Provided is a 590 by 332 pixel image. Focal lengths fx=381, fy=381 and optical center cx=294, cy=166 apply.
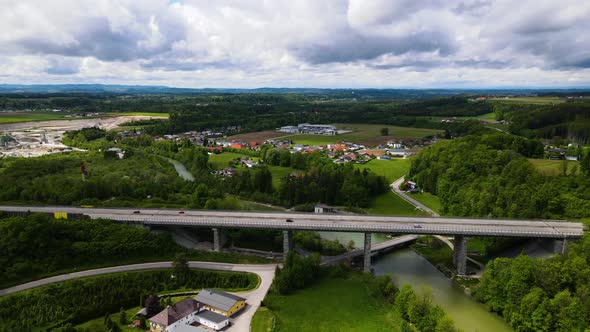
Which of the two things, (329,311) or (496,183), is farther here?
→ (496,183)

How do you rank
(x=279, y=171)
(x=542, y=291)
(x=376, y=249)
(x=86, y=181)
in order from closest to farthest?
(x=542, y=291)
(x=376, y=249)
(x=86, y=181)
(x=279, y=171)

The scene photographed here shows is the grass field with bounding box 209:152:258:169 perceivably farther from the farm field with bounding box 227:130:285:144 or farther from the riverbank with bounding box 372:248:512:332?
the riverbank with bounding box 372:248:512:332

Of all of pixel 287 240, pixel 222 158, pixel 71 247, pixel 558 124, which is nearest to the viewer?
pixel 71 247

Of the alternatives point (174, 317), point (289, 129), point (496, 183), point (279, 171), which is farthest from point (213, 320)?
point (289, 129)

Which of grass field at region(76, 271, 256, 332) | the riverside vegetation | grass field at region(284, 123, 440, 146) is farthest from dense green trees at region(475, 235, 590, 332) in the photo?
grass field at region(284, 123, 440, 146)

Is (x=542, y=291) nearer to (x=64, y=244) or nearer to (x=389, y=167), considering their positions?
(x=64, y=244)

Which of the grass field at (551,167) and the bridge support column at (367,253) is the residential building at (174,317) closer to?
the bridge support column at (367,253)

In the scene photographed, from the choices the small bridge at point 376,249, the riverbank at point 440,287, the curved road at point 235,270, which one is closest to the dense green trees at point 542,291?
the riverbank at point 440,287
